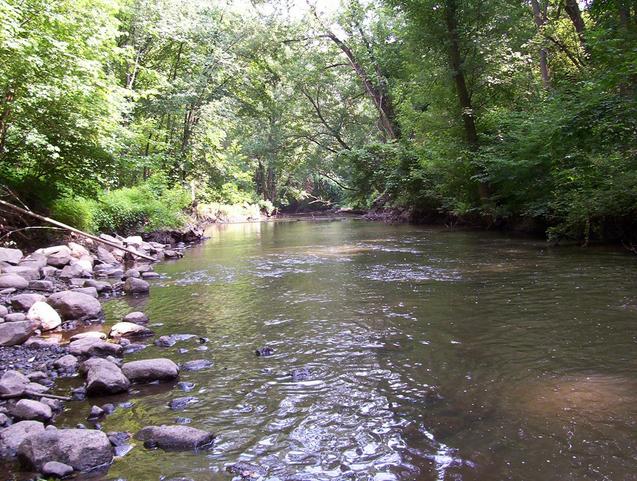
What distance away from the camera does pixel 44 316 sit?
21.9 feet

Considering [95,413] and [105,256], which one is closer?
[95,413]

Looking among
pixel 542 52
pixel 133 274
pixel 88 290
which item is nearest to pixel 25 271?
pixel 88 290

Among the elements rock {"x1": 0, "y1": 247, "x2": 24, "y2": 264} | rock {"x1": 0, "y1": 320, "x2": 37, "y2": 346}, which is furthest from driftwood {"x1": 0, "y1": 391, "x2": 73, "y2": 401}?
rock {"x1": 0, "y1": 247, "x2": 24, "y2": 264}

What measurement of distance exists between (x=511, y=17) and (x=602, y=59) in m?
9.32

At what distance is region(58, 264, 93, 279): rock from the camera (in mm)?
10098

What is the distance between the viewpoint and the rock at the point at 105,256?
41.9ft

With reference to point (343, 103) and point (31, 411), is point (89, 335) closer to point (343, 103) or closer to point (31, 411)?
point (31, 411)

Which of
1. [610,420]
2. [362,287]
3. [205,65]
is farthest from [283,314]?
[205,65]

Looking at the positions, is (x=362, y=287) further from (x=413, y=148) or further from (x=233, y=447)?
(x=413, y=148)

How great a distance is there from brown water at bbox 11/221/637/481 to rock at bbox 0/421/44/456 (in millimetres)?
313

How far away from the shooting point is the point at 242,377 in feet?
15.4

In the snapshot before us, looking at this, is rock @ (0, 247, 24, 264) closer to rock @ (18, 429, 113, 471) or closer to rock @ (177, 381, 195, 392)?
rock @ (177, 381, 195, 392)

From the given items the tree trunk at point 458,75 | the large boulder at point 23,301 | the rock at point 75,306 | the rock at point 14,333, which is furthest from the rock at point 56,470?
the tree trunk at point 458,75

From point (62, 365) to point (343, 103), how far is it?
33.5 m
